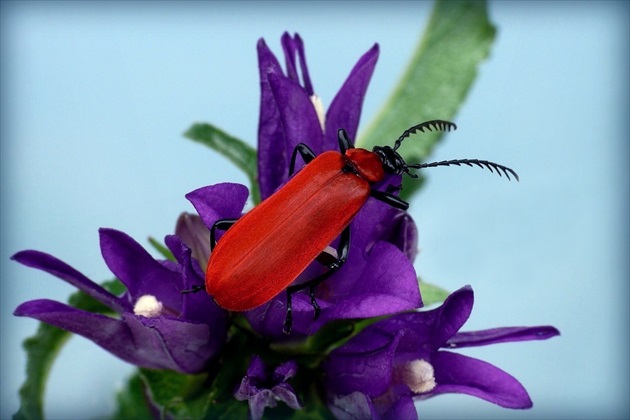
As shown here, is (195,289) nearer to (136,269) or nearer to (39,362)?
(136,269)

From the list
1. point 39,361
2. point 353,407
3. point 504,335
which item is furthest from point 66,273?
point 504,335

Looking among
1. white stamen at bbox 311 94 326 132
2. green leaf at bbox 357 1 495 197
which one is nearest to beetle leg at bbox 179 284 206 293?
white stamen at bbox 311 94 326 132

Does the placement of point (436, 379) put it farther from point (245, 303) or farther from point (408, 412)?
point (245, 303)

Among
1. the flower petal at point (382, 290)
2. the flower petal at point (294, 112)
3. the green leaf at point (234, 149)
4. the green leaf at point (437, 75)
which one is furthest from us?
the green leaf at point (437, 75)

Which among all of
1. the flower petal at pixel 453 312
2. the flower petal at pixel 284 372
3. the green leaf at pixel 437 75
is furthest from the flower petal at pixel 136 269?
the green leaf at pixel 437 75

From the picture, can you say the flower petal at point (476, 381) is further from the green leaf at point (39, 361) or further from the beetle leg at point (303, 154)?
the green leaf at point (39, 361)

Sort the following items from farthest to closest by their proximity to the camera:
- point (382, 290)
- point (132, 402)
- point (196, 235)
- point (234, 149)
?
point (132, 402) → point (234, 149) → point (196, 235) → point (382, 290)
